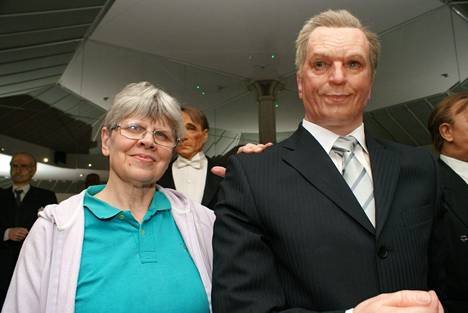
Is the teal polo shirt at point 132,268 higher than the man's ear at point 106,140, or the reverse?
the man's ear at point 106,140

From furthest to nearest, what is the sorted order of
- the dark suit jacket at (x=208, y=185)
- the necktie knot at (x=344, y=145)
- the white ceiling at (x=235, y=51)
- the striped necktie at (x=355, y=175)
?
the white ceiling at (x=235, y=51)
the dark suit jacket at (x=208, y=185)
the necktie knot at (x=344, y=145)
the striped necktie at (x=355, y=175)

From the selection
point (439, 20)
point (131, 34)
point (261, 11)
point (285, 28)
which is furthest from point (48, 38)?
point (439, 20)

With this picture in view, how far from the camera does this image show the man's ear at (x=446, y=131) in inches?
83.7

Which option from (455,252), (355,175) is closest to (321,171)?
(355,175)

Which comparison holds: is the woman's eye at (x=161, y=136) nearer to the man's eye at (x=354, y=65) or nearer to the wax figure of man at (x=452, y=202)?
the man's eye at (x=354, y=65)

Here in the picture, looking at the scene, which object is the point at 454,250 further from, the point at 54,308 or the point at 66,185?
the point at 66,185

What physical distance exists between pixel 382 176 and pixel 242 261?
481 millimetres

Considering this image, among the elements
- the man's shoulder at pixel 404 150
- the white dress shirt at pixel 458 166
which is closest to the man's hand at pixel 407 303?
the man's shoulder at pixel 404 150

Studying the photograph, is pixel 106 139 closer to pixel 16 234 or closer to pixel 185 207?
pixel 185 207

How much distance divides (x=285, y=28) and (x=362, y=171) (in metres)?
5.14

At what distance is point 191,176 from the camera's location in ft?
7.74

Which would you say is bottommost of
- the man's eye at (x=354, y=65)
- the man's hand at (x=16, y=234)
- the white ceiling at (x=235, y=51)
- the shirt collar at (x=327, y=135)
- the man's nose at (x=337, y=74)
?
the man's hand at (x=16, y=234)

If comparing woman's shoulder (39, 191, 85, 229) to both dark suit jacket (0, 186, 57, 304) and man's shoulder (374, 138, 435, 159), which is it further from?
dark suit jacket (0, 186, 57, 304)

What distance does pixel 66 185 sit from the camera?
563 cm
